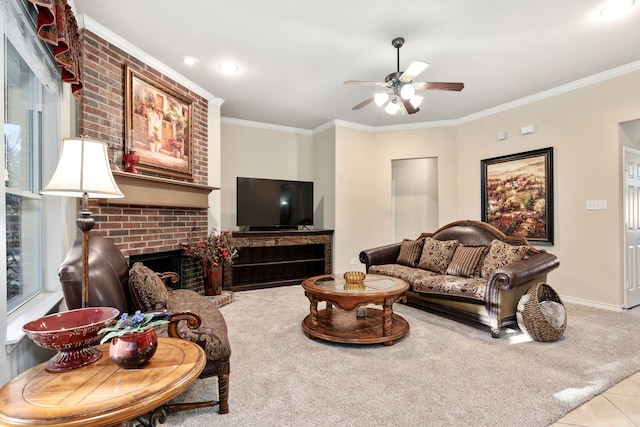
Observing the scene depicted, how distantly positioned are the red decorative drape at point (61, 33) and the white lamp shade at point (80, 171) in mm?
582

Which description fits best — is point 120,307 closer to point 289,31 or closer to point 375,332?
point 375,332

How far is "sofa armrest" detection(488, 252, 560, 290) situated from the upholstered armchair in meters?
2.26

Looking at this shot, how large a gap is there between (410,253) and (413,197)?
221cm

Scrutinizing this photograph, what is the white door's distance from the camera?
3715 millimetres

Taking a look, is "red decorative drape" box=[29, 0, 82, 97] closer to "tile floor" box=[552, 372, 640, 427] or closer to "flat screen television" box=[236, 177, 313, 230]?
"flat screen television" box=[236, 177, 313, 230]

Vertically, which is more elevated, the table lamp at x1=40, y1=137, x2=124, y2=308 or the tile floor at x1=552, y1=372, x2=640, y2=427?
the table lamp at x1=40, y1=137, x2=124, y2=308

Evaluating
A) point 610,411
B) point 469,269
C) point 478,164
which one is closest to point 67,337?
point 610,411

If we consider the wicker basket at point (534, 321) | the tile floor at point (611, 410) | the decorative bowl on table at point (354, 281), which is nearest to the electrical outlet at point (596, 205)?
the wicker basket at point (534, 321)

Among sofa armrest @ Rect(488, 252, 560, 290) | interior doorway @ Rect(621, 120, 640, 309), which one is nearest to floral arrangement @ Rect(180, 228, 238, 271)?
sofa armrest @ Rect(488, 252, 560, 290)

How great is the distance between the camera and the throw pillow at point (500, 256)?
3244 mm

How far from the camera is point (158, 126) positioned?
11.8 feet

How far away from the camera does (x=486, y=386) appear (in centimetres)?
204

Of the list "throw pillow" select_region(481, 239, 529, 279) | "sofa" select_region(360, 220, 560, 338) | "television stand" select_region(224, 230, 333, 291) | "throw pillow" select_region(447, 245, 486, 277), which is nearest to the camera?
"sofa" select_region(360, 220, 560, 338)

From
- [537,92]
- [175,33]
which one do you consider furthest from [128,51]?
[537,92]
